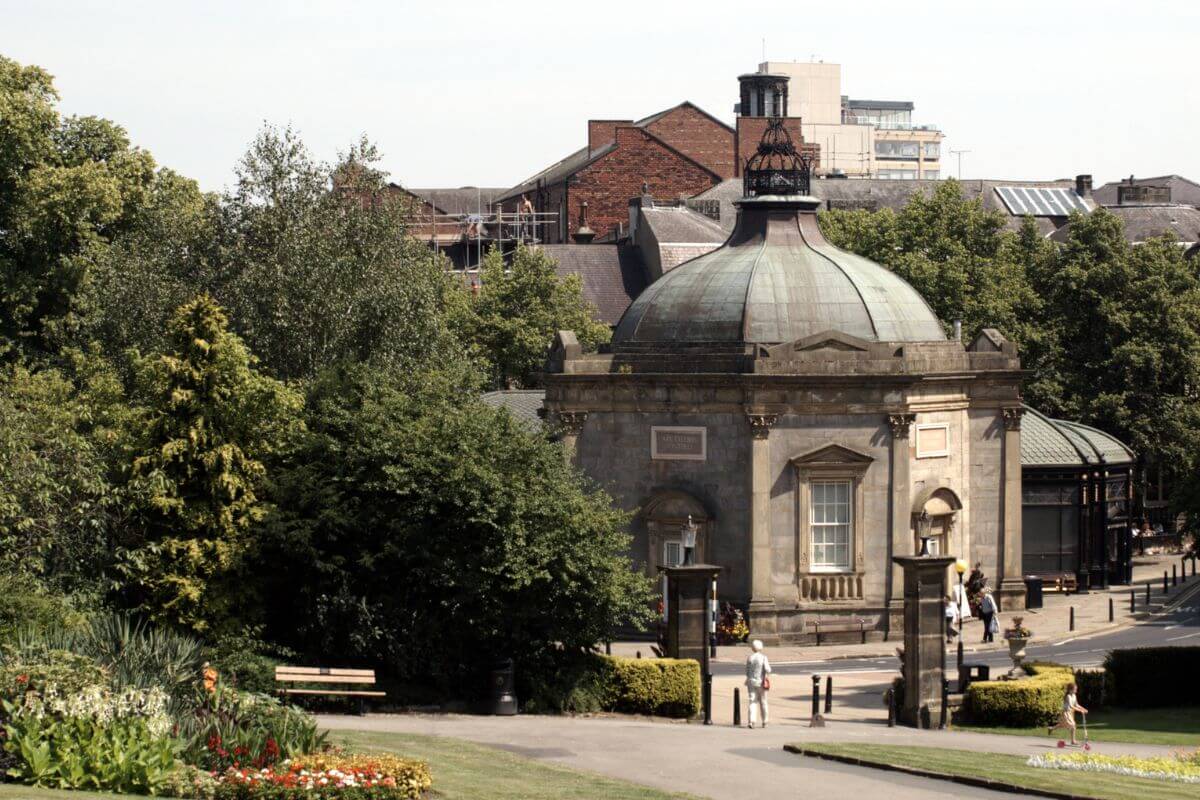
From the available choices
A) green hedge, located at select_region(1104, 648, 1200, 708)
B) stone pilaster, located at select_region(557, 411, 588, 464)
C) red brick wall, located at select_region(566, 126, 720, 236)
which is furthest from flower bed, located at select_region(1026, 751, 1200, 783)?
red brick wall, located at select_region(566, 126, 720, 236)

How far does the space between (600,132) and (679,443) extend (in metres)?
82.1

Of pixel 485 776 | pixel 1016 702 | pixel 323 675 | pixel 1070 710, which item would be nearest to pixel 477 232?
pixel 1016 702

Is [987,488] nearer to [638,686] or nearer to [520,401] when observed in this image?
[638,686]

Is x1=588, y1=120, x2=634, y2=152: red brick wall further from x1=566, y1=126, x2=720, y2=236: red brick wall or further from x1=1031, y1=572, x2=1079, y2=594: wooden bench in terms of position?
x1=1031, y1=572, x2=1079, y2=594: wooden bench

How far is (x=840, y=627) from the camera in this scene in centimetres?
5400

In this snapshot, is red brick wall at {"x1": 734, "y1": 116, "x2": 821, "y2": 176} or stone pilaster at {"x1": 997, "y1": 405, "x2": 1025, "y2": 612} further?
red brick wall at {"x1": 734, "y1": 116, "x2": 821, "y2": 176}

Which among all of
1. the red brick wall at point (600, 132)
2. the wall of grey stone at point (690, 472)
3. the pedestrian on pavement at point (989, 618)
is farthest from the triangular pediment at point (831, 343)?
the red brick wall at point (600, 132)

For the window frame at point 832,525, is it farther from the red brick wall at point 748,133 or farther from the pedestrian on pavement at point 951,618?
the red brick wall at point 748,133

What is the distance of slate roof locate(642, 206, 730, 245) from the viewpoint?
11119cm

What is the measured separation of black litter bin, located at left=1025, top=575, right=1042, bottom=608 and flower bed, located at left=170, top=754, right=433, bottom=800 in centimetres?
3482

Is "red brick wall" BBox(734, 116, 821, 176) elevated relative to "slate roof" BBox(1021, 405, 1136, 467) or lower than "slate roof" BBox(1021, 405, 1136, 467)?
elevated

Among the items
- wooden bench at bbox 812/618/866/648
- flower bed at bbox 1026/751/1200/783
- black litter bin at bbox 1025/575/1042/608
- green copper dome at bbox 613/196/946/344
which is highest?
green copper dome at bbox 613/196/946/344

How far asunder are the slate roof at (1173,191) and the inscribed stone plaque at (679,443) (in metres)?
103

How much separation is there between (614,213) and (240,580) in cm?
8984
